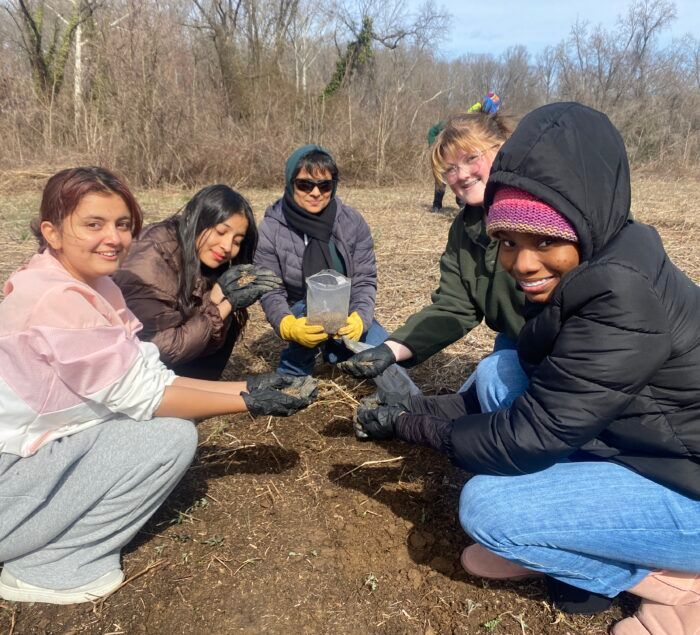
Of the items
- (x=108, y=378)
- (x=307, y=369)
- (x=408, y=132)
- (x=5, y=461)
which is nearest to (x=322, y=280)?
(x=307, y=369)

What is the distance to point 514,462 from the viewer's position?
146 cm

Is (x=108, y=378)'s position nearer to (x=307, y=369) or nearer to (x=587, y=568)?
(x=587, y=568)

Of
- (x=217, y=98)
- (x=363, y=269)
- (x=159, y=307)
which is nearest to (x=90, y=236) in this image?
(x=159, y=307)

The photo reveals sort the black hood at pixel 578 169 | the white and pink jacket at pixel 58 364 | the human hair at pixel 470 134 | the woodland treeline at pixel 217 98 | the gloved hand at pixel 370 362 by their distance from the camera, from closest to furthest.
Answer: the black hood at pixel 578 169
the white and pink jacket at pixel 58 364
the human hair at pixel 470 134
the gloved hand at pixel 370 362
the woodland treeline at pixel 217 98

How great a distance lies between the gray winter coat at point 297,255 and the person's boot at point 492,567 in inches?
56.8

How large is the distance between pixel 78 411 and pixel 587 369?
133 centimetres

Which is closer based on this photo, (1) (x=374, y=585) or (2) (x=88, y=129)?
(1) (x=374, y=585)

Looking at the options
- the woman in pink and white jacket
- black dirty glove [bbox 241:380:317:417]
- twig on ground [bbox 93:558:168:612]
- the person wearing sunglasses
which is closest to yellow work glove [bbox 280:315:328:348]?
the person wearing sunglasses

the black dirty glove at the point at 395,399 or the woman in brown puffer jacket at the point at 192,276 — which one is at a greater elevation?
the woman in brown puffer jacket at the point at 192,276

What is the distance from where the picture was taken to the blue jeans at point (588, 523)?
4.63 ft

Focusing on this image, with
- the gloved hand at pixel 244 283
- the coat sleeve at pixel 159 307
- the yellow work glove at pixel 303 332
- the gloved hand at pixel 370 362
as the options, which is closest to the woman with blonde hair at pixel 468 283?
the gloved hand at pixel 370 362

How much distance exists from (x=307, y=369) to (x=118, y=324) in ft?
4.85

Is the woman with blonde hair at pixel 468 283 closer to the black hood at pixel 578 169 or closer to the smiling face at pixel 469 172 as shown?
the smiling face at pixel 469 172

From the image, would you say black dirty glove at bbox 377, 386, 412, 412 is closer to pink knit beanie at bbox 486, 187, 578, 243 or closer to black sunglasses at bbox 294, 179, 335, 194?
pink knit beanie at bbox 486, 187, 578, 243
